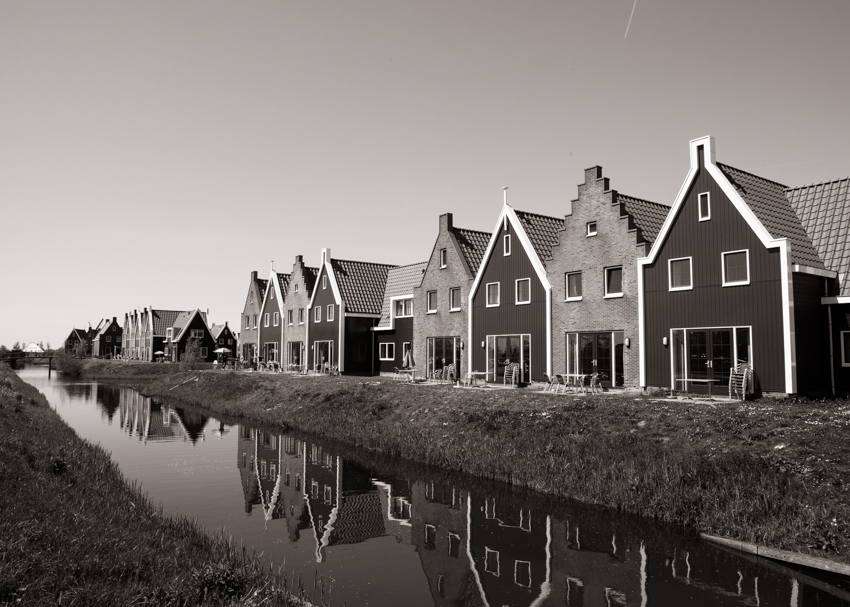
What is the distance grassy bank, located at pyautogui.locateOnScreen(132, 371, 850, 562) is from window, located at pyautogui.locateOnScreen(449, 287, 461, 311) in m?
9.18

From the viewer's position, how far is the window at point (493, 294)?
2838 cm

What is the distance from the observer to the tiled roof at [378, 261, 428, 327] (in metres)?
38.4

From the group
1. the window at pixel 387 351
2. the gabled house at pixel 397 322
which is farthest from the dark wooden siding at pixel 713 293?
the window at pixel 387 351

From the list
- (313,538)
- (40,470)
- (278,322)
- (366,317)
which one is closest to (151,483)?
(40,470)

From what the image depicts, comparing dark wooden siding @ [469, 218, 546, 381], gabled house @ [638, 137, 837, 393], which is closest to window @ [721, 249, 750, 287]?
gabled house @ [638, 137, 837, 393]

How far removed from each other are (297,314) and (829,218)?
3446cm

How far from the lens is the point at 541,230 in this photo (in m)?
28.4

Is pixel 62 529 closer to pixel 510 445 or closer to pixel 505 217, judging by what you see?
pixel 510 445

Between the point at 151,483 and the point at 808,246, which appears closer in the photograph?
the point at 151,483

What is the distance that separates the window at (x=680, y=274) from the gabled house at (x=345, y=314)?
882 inches

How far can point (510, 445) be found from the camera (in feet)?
51.7

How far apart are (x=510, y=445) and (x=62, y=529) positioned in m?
10.6

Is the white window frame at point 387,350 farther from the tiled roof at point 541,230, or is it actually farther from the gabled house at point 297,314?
the tiled roof at point 541,230

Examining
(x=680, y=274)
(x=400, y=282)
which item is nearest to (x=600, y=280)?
(x=680, y=274)
